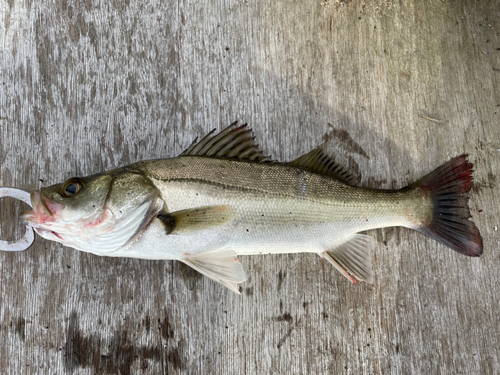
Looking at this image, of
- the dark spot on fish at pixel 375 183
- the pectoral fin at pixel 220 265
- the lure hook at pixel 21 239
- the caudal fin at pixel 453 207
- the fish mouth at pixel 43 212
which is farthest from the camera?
the dark spot on fish at pixel 375 183

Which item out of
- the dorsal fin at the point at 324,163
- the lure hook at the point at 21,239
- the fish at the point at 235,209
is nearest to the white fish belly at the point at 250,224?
the fish at the point at 235,209

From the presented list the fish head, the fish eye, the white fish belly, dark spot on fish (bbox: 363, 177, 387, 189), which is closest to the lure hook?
the fish head

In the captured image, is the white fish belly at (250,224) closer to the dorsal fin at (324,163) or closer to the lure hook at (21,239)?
the dorsal fin at (324,163)

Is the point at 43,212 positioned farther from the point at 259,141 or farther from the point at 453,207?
the point at 453,207

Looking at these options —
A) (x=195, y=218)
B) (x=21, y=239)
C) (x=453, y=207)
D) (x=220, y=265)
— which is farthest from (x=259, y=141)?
(x=21, y=239)

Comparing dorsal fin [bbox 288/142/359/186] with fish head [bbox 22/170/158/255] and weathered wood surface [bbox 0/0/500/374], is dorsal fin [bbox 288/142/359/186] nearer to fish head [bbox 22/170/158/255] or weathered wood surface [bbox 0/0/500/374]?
weathered wood surface [bbox 0/0/500/374]

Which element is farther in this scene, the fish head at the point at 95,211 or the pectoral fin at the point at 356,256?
the pectoral fin at the point at 356,256
